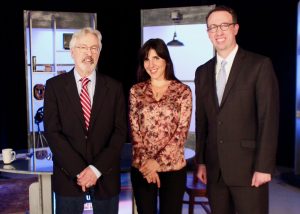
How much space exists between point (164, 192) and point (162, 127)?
376mm

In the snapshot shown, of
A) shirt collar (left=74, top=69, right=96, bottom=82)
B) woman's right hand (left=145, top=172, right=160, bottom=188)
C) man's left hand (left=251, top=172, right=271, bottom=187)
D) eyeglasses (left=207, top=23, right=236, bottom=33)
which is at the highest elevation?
eyeglasses (left=207, top=23, right=236, bottom=33)

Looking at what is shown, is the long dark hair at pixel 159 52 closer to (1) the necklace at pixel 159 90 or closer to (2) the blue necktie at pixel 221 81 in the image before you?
(1) the necklace at pixel 159 90

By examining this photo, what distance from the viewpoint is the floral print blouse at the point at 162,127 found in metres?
2.30

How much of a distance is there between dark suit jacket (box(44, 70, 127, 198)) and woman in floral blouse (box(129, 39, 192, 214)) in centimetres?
21

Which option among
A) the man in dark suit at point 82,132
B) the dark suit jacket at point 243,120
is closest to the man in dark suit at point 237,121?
the dark suit jacket at point 243,120

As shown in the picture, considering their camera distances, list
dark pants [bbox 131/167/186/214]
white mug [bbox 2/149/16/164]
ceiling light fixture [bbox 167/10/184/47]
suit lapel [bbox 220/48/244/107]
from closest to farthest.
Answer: suit lapel [bbox 220/48/244/107] < dark pants [bbox 131/167/186/214] < white mug [bbox 2/149/16/164] < ceiling light fixture [bbox 167/10/184/47]

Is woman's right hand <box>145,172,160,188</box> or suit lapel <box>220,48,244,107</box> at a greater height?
suit lapel <box>220,48,244,107</box>

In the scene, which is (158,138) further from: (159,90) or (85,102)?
(85,102)

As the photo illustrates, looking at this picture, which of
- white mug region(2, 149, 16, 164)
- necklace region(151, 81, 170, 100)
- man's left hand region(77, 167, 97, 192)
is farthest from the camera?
white mug region(2, 149, 16, 164)

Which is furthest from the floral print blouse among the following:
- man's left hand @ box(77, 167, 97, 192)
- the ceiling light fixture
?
the ceiling light fixture

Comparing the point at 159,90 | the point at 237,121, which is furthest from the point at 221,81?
the point at 159,90

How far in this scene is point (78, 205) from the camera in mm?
2129

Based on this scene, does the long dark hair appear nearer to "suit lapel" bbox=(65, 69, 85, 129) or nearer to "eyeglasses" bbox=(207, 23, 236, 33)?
"eyeglasses" bbox=(207, 23, 236, 33)

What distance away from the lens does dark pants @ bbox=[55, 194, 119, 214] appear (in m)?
2.12
